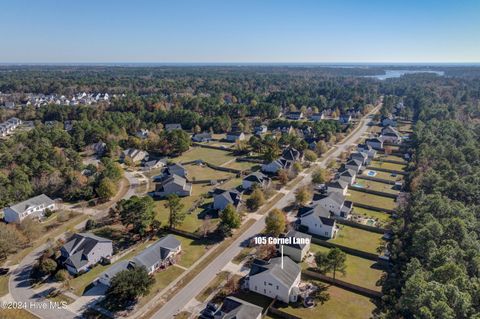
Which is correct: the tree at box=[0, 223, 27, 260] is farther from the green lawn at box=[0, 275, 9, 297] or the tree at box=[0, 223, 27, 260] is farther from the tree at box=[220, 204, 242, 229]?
the tree at box=[220, 204, 242, 229]

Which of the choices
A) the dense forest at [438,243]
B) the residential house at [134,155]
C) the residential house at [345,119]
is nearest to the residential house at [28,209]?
the residential house at [134,155]

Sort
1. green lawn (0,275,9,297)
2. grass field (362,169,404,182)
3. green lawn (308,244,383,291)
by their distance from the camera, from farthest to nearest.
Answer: grass field (362,169,404,182), green lawn (308,244,383,291), green lawn (0,275,9,297)

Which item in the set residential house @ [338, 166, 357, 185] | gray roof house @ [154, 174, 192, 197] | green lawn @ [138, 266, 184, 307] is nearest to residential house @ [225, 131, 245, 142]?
residential house @ [338, 166, 357, 185]

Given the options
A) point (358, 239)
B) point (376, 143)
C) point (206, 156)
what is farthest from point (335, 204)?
point (376, 143)

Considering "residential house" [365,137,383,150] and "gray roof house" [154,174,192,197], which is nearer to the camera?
"gray roof house" [154,174,192,197]

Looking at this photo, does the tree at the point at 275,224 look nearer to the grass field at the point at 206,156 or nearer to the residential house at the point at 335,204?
the residential house at the point at 335,204
